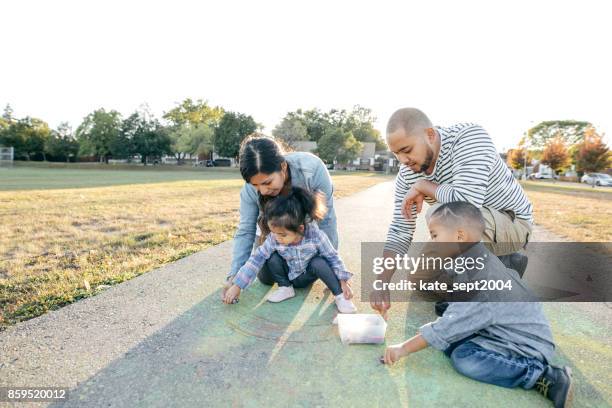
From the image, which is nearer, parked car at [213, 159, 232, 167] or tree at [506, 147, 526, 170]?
parked car at [213, 159, 232, 167]

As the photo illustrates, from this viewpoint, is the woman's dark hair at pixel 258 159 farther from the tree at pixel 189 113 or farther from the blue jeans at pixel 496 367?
the tree at pixel 189 113

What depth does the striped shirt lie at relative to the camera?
7.35 ft

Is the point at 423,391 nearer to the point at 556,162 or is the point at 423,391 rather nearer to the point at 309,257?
the point at 309,257

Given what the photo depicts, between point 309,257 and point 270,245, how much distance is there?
0.99 feet

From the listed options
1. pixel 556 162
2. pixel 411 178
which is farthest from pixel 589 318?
pixel 556 162

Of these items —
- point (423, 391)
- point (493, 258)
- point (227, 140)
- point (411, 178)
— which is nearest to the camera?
point (423, 391)

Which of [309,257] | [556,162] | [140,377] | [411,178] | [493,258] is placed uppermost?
[556,162]

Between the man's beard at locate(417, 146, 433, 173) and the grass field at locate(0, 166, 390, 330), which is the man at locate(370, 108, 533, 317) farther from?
the grass field at locate(0, 166, 390, 330)

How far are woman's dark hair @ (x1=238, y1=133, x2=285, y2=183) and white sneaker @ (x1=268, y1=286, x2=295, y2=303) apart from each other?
0.91 metres

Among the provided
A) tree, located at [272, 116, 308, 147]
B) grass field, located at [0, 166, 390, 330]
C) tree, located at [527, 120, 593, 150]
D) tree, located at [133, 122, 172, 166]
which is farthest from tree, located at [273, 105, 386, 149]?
grass field, located at [0, 166, 390, 330]

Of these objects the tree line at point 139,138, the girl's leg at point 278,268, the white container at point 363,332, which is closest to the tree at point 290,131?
the tree line at point 139,138

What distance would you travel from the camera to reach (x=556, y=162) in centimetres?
A: 4625

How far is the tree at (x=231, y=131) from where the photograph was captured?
4572cm

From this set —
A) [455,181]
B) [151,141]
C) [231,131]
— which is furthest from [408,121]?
[151,141]
